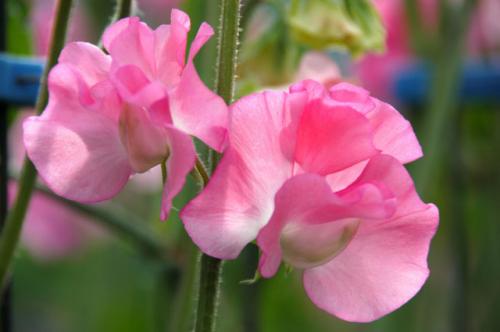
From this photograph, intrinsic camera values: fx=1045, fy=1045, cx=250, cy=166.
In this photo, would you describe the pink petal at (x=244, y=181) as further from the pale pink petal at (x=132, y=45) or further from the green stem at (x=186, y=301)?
the green stem at (x=186, y=301)

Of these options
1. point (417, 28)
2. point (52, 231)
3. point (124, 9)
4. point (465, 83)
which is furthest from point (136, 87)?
point (52, 231)

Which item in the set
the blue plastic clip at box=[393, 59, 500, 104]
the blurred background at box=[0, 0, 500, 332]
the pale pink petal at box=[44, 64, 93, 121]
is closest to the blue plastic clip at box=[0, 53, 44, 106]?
the blurred background at box=[0, 0, 500, 332]

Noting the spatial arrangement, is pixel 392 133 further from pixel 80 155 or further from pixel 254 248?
pixel 254 248

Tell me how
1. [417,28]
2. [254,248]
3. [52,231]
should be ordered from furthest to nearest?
[52,231] → [417,28] → [254,248]

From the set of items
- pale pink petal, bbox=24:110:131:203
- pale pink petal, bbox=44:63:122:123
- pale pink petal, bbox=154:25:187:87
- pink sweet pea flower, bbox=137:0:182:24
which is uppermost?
pale pink petal, bbox=154:25:187:87

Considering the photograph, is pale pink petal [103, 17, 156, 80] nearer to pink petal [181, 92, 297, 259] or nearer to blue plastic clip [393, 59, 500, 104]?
pink petal [181, 92, 297, 259]

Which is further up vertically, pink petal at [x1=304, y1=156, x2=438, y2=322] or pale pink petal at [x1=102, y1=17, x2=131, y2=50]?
pale pink petal at [x1=102, y1=17, x2=131, y2=50]
